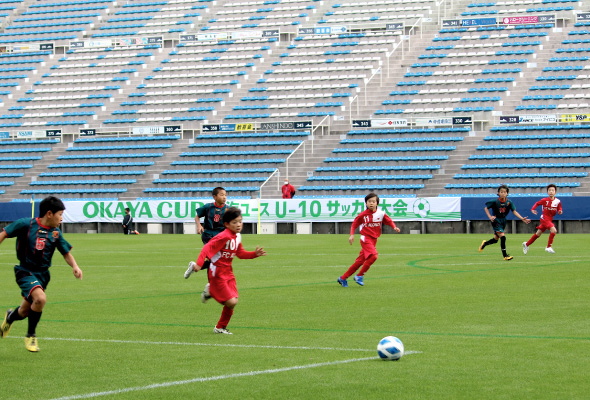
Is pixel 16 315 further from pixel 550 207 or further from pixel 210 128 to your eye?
pixel 210 128

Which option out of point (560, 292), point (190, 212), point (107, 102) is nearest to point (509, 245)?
point (560, 292)

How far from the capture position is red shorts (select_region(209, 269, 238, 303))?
10836mm

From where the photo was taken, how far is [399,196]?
42.8 meters

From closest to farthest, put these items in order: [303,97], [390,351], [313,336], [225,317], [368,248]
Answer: [390,351], [313,336], [225,317], [368,248], [303,97]

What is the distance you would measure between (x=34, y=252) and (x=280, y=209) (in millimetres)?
33387

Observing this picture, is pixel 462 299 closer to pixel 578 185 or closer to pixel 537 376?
pixel 537 376

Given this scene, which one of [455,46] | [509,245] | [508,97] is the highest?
[455,46]

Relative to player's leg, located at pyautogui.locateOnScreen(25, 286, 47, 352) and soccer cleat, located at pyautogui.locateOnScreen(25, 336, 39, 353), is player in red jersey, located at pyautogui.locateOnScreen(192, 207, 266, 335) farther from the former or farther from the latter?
soccer cleat, located at pyautogui.locateOnScreen(25, 336, 39, 353)

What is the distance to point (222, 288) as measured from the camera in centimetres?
1088

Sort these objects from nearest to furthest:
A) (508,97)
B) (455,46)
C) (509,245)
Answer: (509,245), (508,97), (455,46)

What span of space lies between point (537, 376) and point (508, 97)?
4183cm

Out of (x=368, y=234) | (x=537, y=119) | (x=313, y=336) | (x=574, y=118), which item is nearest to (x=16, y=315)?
(x=313, y=336)

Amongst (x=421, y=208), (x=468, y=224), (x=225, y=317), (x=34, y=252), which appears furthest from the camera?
(x=421, y=208)

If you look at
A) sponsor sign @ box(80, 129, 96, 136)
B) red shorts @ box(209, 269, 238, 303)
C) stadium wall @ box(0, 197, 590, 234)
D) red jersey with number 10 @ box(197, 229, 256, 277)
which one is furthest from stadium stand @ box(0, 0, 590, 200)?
red shorts @ box(209, 269, 238, 303)
